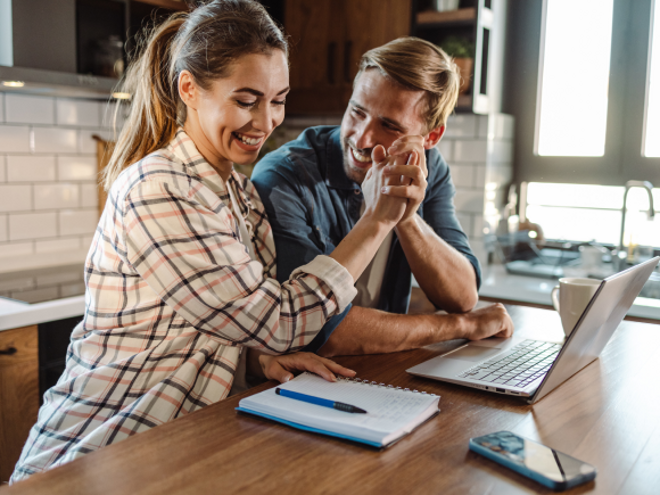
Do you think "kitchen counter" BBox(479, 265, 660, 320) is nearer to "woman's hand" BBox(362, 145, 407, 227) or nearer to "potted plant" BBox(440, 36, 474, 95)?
"potted plant" BBox(440, 36, 474, 95)

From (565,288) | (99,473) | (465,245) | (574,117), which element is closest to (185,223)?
(99,473)

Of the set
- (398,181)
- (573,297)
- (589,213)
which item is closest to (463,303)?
(573,297)

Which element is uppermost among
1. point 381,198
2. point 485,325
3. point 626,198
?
point 381,198

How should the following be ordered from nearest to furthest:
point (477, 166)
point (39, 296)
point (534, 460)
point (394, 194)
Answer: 1. point (534, 460)
2. point (394, 194)
3. point (39, 296)
4. point (477, 166)

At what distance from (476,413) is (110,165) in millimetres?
870

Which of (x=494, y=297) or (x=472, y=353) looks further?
(x=494, y=297)

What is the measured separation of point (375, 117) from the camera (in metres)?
1.54

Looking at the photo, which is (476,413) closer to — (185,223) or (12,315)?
(185,223)

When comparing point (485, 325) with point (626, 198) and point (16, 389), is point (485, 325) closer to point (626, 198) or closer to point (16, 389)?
point (16, 389)

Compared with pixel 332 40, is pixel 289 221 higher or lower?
lower

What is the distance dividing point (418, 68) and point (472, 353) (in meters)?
0.75

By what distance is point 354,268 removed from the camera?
1.13 m

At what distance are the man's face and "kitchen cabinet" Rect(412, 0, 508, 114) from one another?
1220 mm

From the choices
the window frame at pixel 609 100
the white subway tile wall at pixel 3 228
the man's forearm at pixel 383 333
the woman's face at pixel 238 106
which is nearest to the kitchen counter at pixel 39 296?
the white subway tile wall at pixel 3 228
